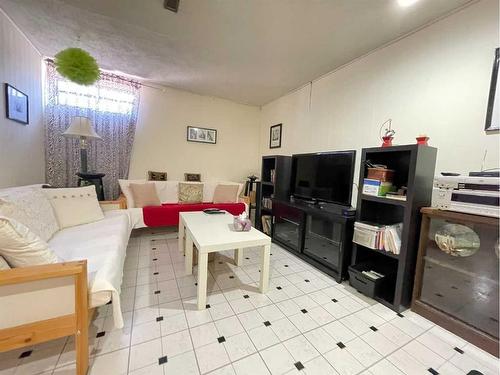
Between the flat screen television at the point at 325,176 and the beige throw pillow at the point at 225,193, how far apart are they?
115 centimetres

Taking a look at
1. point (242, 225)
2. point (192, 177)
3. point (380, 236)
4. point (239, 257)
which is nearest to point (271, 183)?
point (239, 257)

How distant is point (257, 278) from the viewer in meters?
2.15

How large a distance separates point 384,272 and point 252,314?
1289 mm

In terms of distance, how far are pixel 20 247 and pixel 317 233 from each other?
2524 mm

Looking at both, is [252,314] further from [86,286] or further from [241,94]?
[241,94]

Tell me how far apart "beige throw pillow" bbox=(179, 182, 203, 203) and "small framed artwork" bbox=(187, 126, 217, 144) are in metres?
0.91

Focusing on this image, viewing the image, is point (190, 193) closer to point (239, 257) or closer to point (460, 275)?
point (239, 257)

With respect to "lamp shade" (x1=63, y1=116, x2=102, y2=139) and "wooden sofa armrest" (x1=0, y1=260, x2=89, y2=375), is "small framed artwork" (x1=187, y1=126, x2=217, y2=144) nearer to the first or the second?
"lamp shade" (x1=63, y1=116, x2=102, y2=139)

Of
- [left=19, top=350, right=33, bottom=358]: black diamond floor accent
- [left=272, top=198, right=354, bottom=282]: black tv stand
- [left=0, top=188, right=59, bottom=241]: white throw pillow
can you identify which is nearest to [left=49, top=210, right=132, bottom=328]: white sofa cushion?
[left=0, top=188, right=59, bottom=241]: white throw pillow

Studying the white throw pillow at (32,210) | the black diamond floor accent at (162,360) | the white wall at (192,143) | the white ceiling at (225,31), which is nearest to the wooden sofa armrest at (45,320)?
the black diamond floor accent at (162,360)

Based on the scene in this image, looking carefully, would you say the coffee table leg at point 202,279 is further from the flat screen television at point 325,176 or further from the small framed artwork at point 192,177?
the small framed artwork at point 192,177

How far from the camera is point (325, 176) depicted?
8.29ft

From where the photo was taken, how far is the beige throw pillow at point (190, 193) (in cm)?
356

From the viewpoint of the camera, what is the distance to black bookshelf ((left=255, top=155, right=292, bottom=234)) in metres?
3.11
